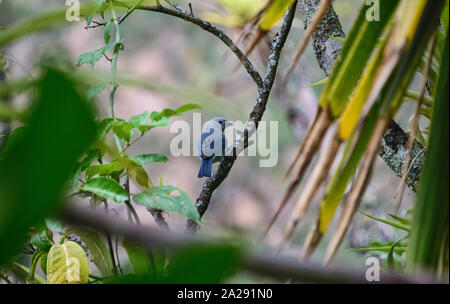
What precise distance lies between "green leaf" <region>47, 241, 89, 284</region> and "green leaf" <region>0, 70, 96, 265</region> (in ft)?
1.82

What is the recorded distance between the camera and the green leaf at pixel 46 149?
0.60 ft

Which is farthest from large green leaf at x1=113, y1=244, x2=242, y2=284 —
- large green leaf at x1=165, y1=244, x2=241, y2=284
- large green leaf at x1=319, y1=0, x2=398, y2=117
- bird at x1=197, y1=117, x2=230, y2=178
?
bird at x1=197, y1=117, x2=230, y2=178

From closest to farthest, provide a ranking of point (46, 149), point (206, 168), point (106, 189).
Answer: point (46, 149) < point (106, 189) < point (206, 168)

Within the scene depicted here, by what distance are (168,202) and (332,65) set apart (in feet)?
2.52

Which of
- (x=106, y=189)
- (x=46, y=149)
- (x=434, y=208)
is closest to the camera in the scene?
A: (x=46, y=149)

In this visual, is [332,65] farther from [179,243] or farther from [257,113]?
[179,243]

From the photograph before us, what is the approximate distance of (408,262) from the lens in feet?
1.80

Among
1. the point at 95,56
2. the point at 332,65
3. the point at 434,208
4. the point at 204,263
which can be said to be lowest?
the point at 204,263

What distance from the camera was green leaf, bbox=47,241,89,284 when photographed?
71cm

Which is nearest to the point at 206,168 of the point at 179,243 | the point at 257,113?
the point at 257,113

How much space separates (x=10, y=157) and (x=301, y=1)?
1388 mm

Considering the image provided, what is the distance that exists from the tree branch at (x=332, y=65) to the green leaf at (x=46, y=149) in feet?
3.20

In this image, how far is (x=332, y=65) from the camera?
1311 millimetres

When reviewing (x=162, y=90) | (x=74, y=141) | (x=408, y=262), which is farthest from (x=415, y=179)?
(x=74, y=141)
